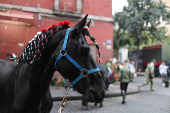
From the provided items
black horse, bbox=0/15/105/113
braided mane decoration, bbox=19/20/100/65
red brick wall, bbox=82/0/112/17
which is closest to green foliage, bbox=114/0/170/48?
red brick wall, bbox=82/0/112/17

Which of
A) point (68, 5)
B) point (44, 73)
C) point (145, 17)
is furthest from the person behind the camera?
point (145, 17)

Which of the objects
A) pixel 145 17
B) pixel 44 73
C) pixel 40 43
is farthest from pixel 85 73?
pixel 145 17

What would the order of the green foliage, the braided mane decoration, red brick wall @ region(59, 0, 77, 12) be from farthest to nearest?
the green foliage < red brick wall @ region(59, 0, 77, 12) < the braided mane decoration

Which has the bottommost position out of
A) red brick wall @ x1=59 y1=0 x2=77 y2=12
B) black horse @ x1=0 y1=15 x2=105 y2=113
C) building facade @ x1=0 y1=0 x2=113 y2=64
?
black horse @ x1=0 y1=15 x2=105 y2=113

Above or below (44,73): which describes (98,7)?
above

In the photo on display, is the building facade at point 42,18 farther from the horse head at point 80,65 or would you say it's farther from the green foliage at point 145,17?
the horse head at point 80,65

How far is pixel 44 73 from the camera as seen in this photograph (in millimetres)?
1739

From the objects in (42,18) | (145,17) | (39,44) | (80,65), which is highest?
(145,17)

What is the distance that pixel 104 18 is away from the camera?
11547mm

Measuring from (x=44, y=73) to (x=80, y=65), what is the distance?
0.52 metres

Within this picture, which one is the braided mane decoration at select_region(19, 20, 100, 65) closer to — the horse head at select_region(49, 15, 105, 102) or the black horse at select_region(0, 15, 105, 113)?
the black horse at select_region(0, 15, 105, 113)

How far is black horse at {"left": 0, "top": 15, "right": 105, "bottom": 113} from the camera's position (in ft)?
4.96

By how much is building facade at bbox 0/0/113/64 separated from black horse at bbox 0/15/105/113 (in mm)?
7161

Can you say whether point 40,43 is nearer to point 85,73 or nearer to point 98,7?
point 85,73
